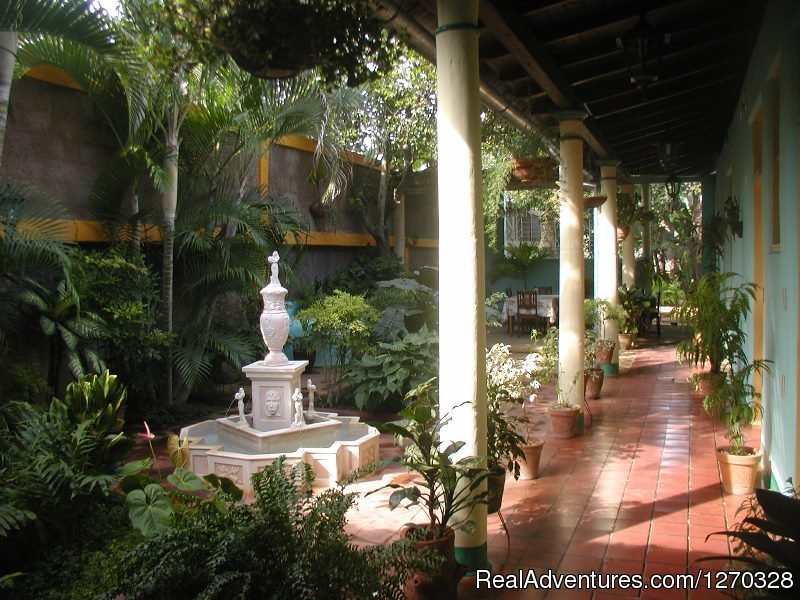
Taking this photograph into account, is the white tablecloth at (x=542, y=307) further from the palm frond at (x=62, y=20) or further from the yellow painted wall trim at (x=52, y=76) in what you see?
the palm frond at (x=62, y=20)

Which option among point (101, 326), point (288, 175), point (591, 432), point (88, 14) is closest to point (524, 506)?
point (591, 432)

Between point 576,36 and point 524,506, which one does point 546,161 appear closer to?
point 576,36

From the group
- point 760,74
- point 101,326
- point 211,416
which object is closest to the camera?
point 760,74

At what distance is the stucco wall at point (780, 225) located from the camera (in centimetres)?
383

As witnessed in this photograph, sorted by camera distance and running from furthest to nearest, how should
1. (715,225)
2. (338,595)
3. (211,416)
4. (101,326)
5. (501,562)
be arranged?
(715,225) → (211,416) → (101,326) → (501,562) → (338,595)

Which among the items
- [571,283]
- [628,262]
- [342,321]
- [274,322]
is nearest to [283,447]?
[274,322]

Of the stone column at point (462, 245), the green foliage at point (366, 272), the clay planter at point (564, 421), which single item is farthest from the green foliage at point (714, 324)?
the green foliage at point (366, 272)

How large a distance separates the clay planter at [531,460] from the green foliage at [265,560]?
2626 mm

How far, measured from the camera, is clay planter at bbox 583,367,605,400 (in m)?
8.53

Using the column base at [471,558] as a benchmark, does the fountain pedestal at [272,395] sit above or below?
above

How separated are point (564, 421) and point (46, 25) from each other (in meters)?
5.40

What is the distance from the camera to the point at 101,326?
6.85 m

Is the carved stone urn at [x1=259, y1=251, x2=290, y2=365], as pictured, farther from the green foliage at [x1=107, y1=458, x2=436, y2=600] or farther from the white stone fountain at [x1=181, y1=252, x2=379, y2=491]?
the green foliage at [x1=107, y1=458, x2=436, y2=600]

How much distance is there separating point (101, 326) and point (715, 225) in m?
6.91
